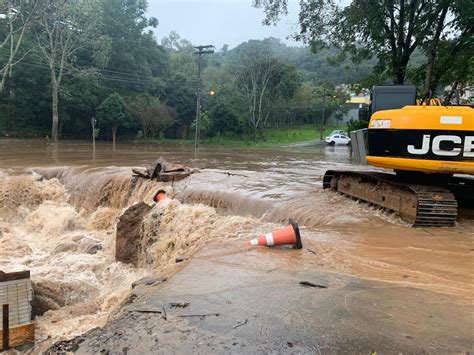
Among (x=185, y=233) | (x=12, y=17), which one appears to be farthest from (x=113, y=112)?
(x=185, y=233)

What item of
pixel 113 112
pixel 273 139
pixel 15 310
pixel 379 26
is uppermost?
pixel 379 26

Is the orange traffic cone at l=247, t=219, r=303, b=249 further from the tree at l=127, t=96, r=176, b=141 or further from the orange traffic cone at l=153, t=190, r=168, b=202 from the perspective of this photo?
the tree at l=127, t=96, r=176, b=141

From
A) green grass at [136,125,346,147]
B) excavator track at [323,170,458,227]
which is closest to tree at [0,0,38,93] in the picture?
green grass at [136,125,346,147]

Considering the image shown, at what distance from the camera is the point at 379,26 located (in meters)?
16.1

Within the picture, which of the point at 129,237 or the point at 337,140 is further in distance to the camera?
the point at 337,140

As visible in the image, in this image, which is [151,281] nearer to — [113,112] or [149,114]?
[113,112]

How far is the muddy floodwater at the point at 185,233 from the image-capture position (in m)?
5.17

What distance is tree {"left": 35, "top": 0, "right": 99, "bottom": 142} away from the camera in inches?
1453

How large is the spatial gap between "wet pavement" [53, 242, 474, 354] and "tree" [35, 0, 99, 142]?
36.9 meters

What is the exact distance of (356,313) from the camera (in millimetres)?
3508

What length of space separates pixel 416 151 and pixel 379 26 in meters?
11.2

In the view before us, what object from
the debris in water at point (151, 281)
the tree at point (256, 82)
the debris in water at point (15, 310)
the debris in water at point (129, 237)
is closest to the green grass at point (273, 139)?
the tree at point (256, 82)

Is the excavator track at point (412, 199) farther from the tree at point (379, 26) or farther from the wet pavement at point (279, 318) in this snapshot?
the tree at point (379, 26)

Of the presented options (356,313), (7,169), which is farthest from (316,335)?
(7,169)
